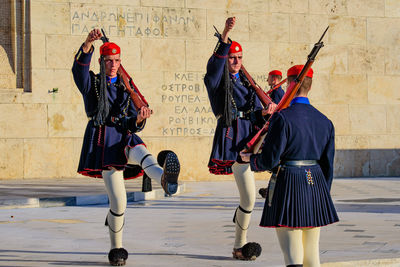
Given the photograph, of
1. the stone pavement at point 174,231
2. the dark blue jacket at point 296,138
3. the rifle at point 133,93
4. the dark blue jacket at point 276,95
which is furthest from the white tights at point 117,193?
the dark blue jacket at point 276,95

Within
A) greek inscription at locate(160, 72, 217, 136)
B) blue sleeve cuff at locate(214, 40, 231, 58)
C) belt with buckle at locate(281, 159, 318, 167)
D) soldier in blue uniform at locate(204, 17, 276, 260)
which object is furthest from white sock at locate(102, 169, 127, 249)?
greek inscription at locate(160, 72, 217, 136)

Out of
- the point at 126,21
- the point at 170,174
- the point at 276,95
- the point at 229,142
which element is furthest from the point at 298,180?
the point at 126,21

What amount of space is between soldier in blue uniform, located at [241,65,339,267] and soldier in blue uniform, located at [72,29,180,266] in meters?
1.84

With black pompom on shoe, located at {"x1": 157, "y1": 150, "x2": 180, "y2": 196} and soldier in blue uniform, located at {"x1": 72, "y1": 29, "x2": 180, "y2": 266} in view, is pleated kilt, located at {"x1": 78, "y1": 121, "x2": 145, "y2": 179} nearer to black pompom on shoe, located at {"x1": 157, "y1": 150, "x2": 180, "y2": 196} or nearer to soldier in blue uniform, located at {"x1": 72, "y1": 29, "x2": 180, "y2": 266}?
soldier in blue uniform, located at {"x1": 72, "y1": 29, "x2": 180, "y2": 266}

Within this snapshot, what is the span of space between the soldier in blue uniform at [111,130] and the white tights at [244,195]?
0.77 meters

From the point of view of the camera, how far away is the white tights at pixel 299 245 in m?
4.63

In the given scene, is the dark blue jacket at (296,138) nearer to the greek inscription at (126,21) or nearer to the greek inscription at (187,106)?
the greek inscription at (187,106)

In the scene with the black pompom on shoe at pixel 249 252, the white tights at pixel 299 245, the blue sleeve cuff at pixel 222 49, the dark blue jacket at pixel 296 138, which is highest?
the blue sleeve cuff at pixel 222 49

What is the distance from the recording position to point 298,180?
4684mm

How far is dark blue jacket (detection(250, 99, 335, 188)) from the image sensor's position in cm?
463

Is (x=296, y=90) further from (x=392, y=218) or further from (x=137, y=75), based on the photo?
(x=137, y=75)

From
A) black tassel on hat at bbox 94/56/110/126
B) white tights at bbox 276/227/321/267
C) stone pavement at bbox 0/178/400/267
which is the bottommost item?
stone pavement at bbox 0/178/400/267

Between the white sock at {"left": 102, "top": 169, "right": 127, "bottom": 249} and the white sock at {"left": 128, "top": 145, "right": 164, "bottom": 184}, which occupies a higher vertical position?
the white sock at {"left": 128, "top": 145, "right": 164, "bottom": 184}

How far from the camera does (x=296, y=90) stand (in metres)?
4.87
